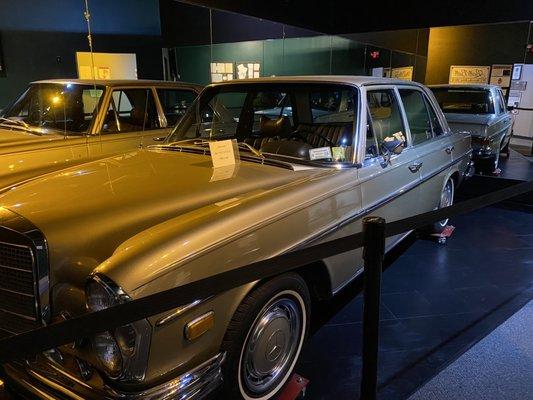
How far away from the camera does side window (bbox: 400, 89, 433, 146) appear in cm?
393

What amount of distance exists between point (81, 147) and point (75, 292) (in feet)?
10.4

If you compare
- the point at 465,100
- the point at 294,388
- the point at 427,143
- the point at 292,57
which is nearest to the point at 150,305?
the point at 294,388

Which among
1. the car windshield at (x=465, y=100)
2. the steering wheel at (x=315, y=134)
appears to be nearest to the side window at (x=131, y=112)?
the steering wheel at (x=315, y=134)

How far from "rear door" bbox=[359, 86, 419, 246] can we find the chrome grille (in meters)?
1.98

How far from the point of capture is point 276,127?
3576 millimetres

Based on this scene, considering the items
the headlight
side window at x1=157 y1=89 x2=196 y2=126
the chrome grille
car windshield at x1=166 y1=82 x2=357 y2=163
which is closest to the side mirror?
→ car windshield at x1=166 y1=82 x2=357 y2=163

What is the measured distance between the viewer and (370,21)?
33.7 ft

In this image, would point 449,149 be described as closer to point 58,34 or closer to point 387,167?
point 387,167

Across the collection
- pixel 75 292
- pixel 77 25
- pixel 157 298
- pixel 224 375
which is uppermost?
pixel 77 25

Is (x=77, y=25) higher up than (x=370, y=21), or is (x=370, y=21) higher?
(x=370, y=21)

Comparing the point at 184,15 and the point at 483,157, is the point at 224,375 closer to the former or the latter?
the point at 483,157

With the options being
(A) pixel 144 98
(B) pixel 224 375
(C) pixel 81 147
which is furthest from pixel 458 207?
(A) pixel 144 98

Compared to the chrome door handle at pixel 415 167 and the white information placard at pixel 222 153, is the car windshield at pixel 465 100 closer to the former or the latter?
the chrome door handle at pixel 415 167

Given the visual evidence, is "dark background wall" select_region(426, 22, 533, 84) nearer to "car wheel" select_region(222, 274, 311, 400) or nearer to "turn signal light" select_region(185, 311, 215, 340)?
"car wheel" select_region(222, 274, 311, 400)
